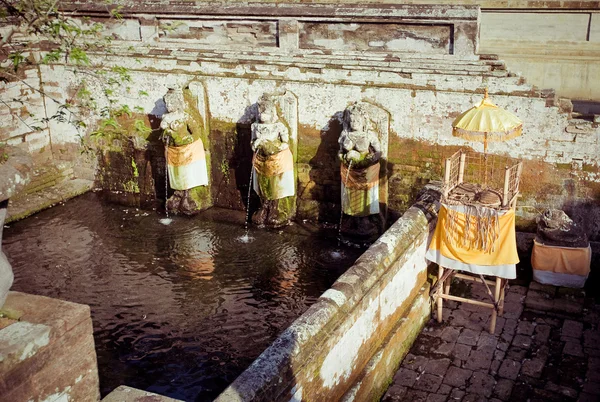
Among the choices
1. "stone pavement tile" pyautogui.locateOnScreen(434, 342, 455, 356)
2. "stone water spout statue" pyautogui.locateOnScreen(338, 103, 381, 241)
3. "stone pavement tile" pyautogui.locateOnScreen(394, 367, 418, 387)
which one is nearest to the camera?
"stone pavement tile" pyautogui.locateOnScreen(394, 367, 418, 387)

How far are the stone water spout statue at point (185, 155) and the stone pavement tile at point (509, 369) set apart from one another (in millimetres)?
5916

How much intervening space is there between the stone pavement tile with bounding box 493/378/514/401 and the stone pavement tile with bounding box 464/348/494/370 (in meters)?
0.26

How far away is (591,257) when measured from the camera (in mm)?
8320

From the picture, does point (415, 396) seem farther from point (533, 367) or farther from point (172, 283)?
point (172, 283)

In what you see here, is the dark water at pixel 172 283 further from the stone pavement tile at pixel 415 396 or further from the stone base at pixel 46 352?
the stone base at pixel 46 352

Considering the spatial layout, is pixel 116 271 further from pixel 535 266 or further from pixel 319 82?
pixel 535 266

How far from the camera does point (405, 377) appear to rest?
21.9 ft

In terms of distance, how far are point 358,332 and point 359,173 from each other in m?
3.75

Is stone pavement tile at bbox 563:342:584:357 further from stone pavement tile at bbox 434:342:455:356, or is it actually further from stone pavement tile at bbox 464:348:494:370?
stone pavement tile at bbox 434:342:455:356

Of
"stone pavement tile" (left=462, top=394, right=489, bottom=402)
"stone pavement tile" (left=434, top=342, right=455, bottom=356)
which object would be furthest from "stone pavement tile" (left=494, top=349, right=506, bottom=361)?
"stone pavement tile" (left=462, top=394, right=489, bottom=402)

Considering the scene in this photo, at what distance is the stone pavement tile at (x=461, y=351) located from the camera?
700 centimetres

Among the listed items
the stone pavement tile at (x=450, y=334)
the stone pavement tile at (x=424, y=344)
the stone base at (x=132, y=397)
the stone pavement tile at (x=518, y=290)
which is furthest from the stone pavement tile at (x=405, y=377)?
the stone base at (x=132, y=397)

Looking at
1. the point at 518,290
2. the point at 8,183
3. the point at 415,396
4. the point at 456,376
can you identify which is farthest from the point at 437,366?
the point at 8,183

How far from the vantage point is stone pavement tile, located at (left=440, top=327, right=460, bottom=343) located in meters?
7.34
